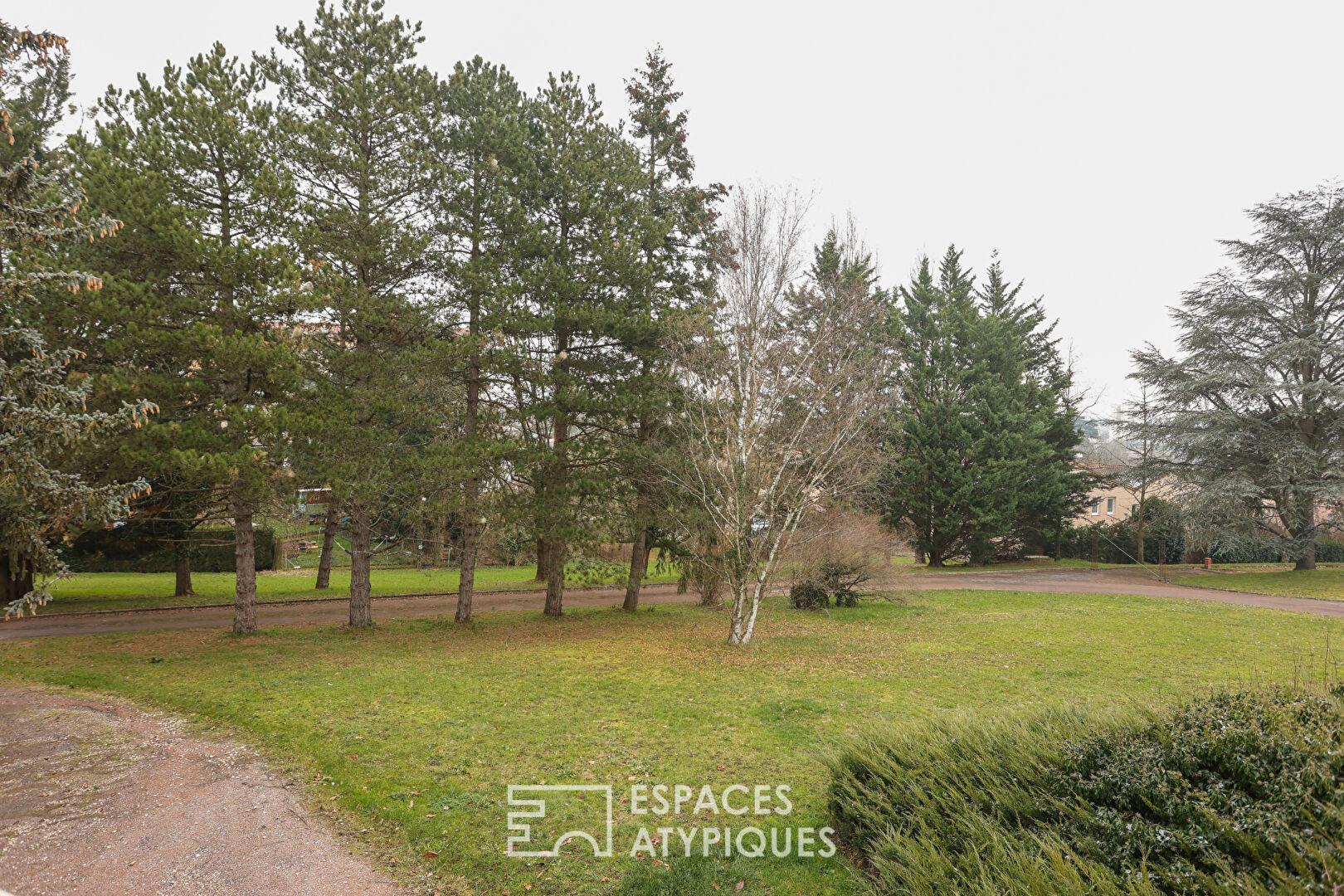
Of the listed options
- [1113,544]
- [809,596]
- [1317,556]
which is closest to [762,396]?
[809,596]

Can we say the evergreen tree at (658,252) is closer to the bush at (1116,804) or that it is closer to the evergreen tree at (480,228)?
the evergreen tree at (480,228)

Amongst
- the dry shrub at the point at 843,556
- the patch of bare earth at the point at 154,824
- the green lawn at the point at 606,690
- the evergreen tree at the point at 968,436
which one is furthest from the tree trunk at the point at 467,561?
the evergreen tree at the point at 968,436

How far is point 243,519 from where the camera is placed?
44.5 feet

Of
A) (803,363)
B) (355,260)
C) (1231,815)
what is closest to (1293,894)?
(1231,815)

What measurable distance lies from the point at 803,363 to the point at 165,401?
39.8ft

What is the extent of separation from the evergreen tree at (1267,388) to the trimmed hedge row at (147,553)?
3585cm

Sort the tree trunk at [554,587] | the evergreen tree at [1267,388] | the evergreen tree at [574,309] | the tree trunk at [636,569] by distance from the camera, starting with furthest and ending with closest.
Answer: the evergreen tree at [1267,388], the tree trunk at [636,569], the tree trunk at [554,587], the evergreen tree at [574,309]

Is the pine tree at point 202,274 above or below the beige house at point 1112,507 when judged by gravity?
above

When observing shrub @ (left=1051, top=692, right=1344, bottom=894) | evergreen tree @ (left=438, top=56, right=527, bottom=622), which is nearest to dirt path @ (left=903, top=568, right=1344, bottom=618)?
evergreen tree @ (left=438, top=56, right=527, bottom=622)

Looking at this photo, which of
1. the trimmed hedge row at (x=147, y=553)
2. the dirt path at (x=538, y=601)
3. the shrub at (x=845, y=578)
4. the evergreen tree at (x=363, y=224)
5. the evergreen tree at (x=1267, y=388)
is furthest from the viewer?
the evergreen tree at (x=1267, y=388)

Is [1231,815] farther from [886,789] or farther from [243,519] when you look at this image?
[243,519]

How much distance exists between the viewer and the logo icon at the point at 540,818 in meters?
5.04

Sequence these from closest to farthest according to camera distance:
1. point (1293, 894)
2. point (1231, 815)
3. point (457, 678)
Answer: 1. point (1293, 894)
2. point (1231, 815)
3. point (457, 678)

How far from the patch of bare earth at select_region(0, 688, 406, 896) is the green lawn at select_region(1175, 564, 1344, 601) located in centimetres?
2775
